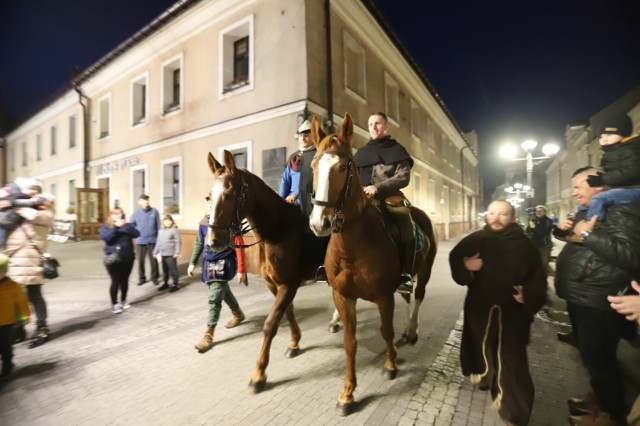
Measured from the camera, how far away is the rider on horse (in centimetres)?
314

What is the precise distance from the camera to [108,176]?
547 inches

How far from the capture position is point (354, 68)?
36.0ft

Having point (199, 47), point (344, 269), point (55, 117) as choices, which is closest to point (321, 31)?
point (199, 47)

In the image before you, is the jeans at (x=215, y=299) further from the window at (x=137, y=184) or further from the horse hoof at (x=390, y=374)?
the window at (x=137, y=184)

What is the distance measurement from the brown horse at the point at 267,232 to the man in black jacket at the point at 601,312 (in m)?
2.51

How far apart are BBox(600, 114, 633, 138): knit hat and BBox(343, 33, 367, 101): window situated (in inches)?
334

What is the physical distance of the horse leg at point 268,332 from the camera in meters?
2.97

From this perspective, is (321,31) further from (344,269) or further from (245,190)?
(344,269)

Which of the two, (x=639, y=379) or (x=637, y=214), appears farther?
(x=639, y=379)

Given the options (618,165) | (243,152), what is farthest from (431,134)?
(618,165)

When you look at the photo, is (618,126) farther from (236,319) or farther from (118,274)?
(118,274)

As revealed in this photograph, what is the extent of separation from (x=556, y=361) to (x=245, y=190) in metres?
4.22

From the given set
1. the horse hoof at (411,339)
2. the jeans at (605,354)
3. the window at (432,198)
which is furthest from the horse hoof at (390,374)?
the window at (432,198)

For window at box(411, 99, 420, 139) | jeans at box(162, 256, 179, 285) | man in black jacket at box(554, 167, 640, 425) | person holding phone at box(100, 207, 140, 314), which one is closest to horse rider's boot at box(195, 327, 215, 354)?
person holding phone at box(100, 207, 140, 314)
